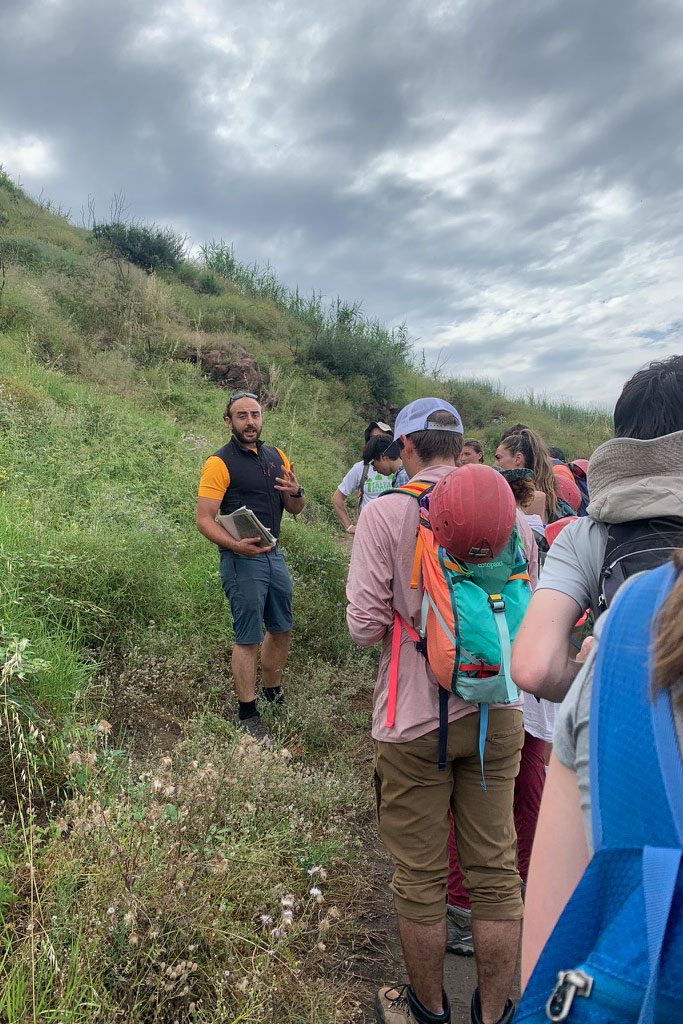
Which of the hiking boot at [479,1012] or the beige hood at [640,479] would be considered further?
the hiking boot at [479,1012]

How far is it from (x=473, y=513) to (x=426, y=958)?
152 centimetres

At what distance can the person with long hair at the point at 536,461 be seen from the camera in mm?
4133

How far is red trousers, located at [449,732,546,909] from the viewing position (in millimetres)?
2916

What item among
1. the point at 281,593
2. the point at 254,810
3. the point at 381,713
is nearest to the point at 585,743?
the point at 381,713

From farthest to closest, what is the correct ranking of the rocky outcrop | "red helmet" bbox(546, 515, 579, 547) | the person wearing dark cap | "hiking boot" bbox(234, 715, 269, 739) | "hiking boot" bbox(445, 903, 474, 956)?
the rocky outcrop → the person wearing dark cap → "hiking boot" bbox(234, 715, 269, 739) → "red helmet" bbox(546, 515, 579, 547) → "hiking boot" bbox(445, 903, 474, 956)

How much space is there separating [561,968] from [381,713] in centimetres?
146

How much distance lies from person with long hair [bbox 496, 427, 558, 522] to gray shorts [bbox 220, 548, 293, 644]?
5.72 feet

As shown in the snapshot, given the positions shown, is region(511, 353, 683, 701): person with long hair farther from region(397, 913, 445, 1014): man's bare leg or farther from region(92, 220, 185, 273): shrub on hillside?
region(92, 220, 185, 273): shrub on hillside

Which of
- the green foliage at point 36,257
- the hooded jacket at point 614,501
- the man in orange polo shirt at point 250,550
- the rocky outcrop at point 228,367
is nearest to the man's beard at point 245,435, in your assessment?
the man in orange polo shirt at point 250,550

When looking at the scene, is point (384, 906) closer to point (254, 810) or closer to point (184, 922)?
point (254, 810)

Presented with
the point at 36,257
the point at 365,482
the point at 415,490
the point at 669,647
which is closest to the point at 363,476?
the point at 365,482

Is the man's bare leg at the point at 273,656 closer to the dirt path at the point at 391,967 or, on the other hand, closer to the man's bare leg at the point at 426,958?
the dirt path at the point at 391,967

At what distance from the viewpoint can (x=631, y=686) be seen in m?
0.79

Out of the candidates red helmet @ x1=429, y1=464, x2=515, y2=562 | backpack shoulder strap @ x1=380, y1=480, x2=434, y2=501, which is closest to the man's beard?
backpack shoulder strap @ x1=380, y1=480, x2=434, y2=501
